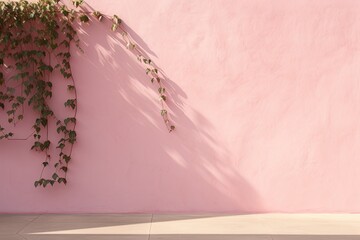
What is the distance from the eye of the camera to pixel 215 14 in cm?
540

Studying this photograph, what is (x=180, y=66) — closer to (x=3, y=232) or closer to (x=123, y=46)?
(x=123, y=46)

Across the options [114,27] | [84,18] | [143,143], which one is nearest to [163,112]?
[143,143]

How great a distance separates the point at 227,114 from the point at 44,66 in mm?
1970

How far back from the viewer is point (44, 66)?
529 centimetres

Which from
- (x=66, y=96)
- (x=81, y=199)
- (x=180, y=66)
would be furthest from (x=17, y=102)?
(x=180, y=66)

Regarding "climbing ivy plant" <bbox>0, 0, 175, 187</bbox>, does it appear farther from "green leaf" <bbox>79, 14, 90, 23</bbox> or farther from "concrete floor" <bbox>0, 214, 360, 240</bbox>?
"concrete floor" <bbox>0, 214, 360, 240</bbox>

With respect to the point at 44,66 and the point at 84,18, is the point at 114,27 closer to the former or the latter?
the point at 84,18

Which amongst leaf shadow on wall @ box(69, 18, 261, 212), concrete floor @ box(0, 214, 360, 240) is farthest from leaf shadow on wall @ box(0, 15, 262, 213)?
concrete floor @ box(0, 214, 360, 240)

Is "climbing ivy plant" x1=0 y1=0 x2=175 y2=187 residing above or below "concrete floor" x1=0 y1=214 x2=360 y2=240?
above

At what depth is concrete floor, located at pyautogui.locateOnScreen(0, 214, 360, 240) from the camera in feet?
14.1

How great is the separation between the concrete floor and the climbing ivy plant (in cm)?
59

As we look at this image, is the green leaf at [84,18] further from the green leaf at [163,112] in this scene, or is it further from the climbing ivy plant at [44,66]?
the green leaf at [163,112]

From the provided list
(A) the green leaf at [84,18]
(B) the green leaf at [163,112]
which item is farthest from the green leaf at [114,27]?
(B) the green leaf at [163,112]

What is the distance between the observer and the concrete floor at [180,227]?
4285 mm
